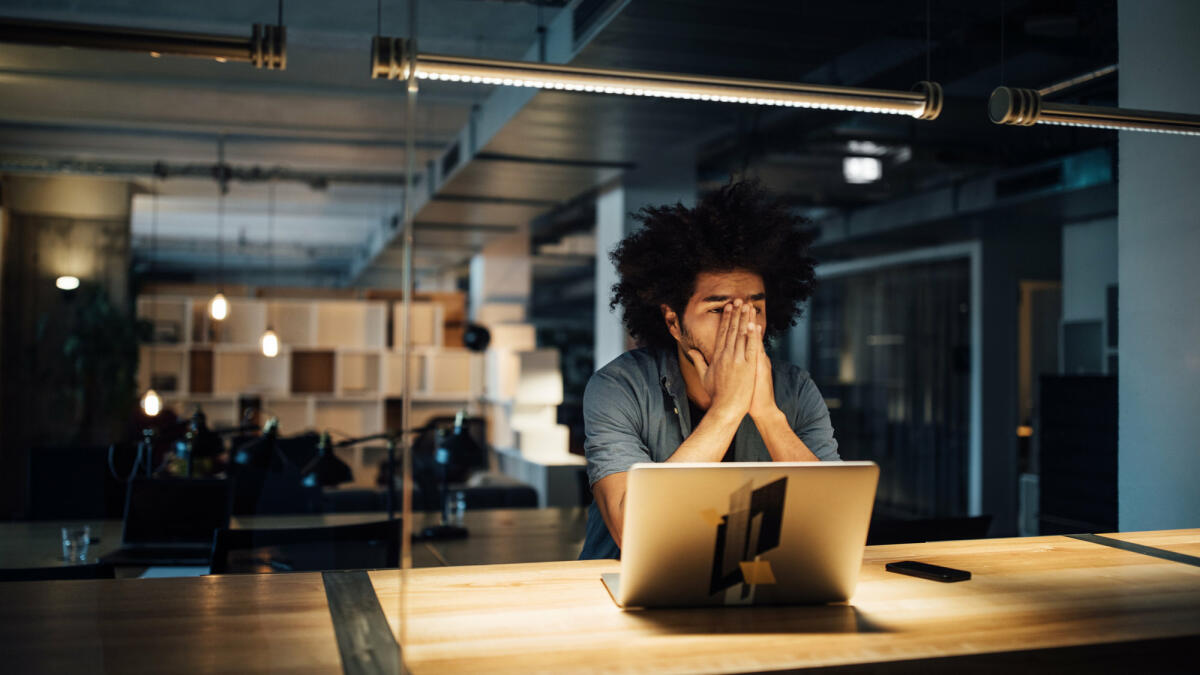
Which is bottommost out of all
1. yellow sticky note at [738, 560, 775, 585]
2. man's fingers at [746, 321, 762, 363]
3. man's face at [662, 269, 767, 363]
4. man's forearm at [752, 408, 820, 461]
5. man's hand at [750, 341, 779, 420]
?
yellow sticky note at [738, 560, 775, 585]

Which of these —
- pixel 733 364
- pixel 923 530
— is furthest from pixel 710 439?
pixel 923 530

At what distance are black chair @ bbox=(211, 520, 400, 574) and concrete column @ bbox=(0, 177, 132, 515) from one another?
650 cm

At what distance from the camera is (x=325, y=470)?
345cm

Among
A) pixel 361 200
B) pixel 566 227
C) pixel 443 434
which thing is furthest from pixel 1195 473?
pixel 361 200

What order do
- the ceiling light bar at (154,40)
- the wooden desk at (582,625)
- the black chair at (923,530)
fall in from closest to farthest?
the wooden desk at (582,625) < the ceiling light bar at (154,40) < the black chair at (923,530)

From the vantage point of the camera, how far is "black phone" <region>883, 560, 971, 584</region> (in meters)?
1.76

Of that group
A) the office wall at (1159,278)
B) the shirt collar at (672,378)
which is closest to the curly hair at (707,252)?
the shirt collar at (672,378)

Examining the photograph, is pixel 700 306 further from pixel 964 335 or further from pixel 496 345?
pixel 964 335

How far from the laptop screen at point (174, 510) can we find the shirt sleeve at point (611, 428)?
256 cm

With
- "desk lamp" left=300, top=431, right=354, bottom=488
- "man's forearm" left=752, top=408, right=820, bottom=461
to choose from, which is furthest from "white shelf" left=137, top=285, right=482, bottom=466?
"man's forearm" left=752, top=408, right=820, bottom=461

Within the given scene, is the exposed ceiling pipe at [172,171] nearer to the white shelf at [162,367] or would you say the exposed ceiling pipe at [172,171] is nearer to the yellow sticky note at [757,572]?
the white shelf at [162,367]

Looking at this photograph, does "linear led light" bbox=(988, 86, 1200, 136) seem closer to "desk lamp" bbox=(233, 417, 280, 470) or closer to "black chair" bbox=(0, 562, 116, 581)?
"black chair" bbox=(0, 562, 116, 581)

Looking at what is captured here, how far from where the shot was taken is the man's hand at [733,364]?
78.7 inches

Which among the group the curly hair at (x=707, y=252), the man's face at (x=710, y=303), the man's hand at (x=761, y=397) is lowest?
the man's hand at (x=761, y=397)
